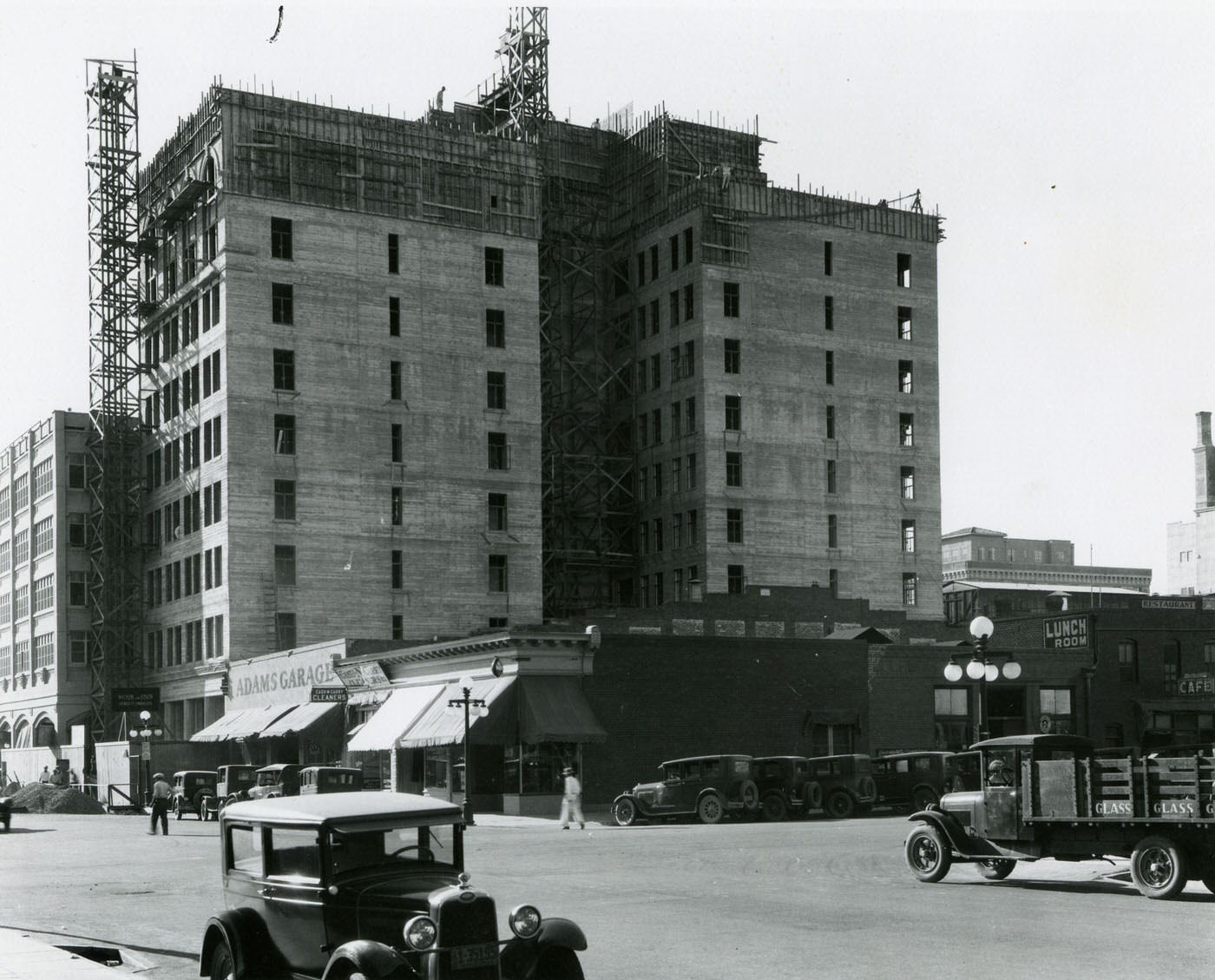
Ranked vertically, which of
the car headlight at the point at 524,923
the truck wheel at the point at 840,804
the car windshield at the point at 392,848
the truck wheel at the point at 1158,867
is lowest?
the truck wheel at the point at 840,804

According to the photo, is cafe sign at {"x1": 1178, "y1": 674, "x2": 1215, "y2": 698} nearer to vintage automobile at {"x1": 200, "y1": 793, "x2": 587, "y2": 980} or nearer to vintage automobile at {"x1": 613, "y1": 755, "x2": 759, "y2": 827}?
vintage automobile at {"x1": 613, "y1": 755, "x2": 759, "y2": 827}

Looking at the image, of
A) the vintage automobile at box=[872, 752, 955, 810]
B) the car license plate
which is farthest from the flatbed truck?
the vintage automobile at box=[872, 752, 955, 810]

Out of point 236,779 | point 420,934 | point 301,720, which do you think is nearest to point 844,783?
point 236,779

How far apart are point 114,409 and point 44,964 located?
80.4 meters

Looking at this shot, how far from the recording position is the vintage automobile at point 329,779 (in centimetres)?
4412

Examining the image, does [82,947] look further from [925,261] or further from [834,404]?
[925,261]

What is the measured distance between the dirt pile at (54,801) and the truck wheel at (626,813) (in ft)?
97.9

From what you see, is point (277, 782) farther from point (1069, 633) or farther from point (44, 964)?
point (1069, 633)

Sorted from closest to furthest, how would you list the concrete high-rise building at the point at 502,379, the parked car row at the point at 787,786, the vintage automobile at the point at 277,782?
1. the parked car row at the point at 787,786
2. the vintage automobile at the point at 277,782
3. the concrete high-rise building at the point at 502,379

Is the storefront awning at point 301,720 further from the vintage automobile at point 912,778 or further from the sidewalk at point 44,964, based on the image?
the sidewalk at point 44,964

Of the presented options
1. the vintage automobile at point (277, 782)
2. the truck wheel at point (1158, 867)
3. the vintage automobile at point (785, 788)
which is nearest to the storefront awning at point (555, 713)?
the vintage automobile at point (277, 782)

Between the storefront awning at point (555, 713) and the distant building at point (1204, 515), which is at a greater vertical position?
the distant building at point (1204, 515)

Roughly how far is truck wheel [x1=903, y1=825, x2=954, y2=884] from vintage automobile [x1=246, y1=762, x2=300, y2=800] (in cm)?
2467

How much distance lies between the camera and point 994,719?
207 ft
